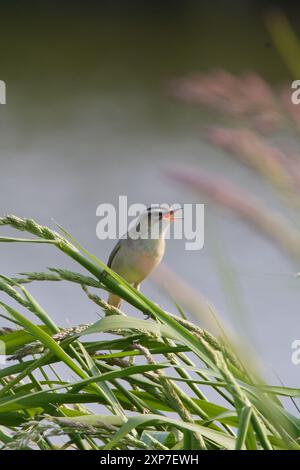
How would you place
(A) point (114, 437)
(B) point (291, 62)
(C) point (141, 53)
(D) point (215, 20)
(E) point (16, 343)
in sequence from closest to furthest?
(B) point (291, 62) → (A) point (114, 437) → (E) point (16, 343) → (D) point (215, 20) → (C) point (141, 53)

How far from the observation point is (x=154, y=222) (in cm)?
214

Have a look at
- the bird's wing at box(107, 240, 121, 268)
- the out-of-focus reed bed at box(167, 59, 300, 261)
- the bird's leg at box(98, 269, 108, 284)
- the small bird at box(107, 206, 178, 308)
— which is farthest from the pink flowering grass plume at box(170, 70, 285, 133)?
the bird's wing at box(107, 240, 121, 268)

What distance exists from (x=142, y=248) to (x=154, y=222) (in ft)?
0.43

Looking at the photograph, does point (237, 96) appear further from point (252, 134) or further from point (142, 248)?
point (142, 248)

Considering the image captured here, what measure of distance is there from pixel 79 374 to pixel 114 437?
14 cm

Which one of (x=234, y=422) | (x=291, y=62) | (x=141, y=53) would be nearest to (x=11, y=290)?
(x=234, y=422)

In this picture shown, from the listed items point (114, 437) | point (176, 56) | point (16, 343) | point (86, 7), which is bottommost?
point (114, 437)

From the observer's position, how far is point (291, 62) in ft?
1.41

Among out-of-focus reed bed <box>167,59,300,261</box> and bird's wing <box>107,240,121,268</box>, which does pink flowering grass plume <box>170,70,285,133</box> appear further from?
bird's wing <box>107,240,121,268</box>

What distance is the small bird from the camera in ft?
6.61

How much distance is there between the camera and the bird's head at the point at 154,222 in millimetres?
2104

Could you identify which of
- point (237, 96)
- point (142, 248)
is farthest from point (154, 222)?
point (237, 96)

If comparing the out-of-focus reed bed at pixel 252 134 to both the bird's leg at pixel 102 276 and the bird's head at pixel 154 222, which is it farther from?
the bird's head at pixel 154 222

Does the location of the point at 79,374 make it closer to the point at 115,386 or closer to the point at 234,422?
Answer: the point at 115,386
